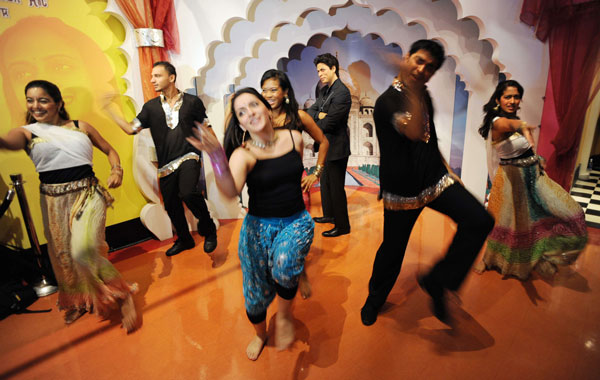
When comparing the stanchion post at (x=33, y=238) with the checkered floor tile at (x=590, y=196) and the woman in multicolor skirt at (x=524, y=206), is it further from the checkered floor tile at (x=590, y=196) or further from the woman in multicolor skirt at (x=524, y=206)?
the checkered floor tile at (x=590, y=196)

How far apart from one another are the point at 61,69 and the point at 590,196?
25.0ft

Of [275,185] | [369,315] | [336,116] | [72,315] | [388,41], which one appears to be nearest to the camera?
[275,185]

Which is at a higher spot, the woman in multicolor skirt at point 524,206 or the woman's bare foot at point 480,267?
the woman in multicolor skirt at point 524,206

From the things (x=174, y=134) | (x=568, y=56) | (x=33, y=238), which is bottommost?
(x=33, y=238)

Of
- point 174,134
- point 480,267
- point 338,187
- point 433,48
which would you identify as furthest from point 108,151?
point 480,267

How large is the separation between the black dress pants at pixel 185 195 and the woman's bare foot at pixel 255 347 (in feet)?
5.24

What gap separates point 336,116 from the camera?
11.9ft

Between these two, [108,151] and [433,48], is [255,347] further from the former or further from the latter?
[433,48]

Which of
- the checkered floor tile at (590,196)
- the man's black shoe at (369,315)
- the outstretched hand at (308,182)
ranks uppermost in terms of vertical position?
the outstretched hand at (308,182)

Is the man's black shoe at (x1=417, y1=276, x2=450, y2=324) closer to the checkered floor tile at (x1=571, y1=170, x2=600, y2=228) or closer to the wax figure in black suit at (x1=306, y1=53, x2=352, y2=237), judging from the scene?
the wax figure in black suit at (x1=306, y1=53, x2=352, y2=237)

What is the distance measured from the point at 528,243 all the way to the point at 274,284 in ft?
7.25

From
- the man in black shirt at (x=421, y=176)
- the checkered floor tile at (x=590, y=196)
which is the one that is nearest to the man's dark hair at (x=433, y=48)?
the man in black shirt at (x=421, y=176)

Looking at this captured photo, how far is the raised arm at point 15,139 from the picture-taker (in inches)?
87.7

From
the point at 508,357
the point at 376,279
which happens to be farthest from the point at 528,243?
the point at 376,279
